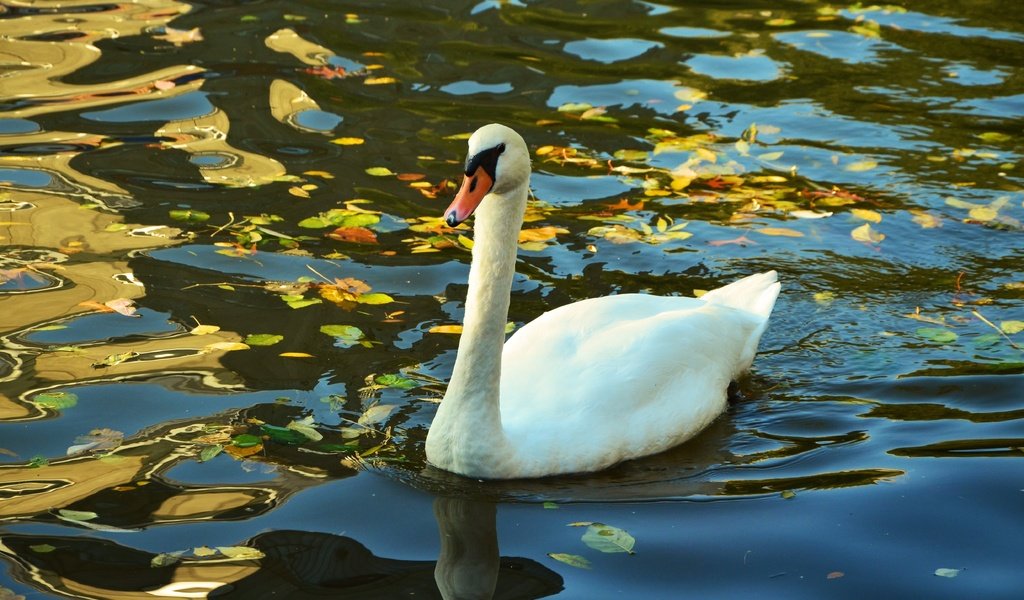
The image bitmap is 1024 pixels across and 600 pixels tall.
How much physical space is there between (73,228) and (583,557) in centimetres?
509

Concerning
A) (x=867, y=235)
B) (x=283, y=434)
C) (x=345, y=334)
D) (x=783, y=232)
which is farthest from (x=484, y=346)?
(x=867, y=235)

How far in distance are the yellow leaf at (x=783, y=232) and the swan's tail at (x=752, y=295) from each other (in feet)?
4.83

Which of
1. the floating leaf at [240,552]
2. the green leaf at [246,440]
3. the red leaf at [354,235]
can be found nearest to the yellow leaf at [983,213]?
the red leaf at [354,235]

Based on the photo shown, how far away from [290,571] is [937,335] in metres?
4.18

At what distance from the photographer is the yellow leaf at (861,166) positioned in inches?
407

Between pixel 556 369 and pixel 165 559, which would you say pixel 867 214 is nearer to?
pixel 556 369

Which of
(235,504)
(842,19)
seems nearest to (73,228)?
(235,504)

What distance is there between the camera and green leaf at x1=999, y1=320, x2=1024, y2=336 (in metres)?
7.64

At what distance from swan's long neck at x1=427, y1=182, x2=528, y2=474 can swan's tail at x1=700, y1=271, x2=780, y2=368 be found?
6.32 feet

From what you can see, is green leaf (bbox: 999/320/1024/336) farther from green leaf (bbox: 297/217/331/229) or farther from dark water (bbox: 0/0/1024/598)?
green leaf (bbox: 297/217/331/229)

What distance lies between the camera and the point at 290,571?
528 centimetres

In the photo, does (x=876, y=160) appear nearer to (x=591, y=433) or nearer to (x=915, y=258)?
(x=915, y=258)

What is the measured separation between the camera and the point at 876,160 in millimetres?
10477

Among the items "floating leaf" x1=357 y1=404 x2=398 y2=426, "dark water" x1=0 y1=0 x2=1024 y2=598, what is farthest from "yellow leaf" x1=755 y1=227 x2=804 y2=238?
"floating leaf" x1=357 y1=404 x2=398 y2=426
